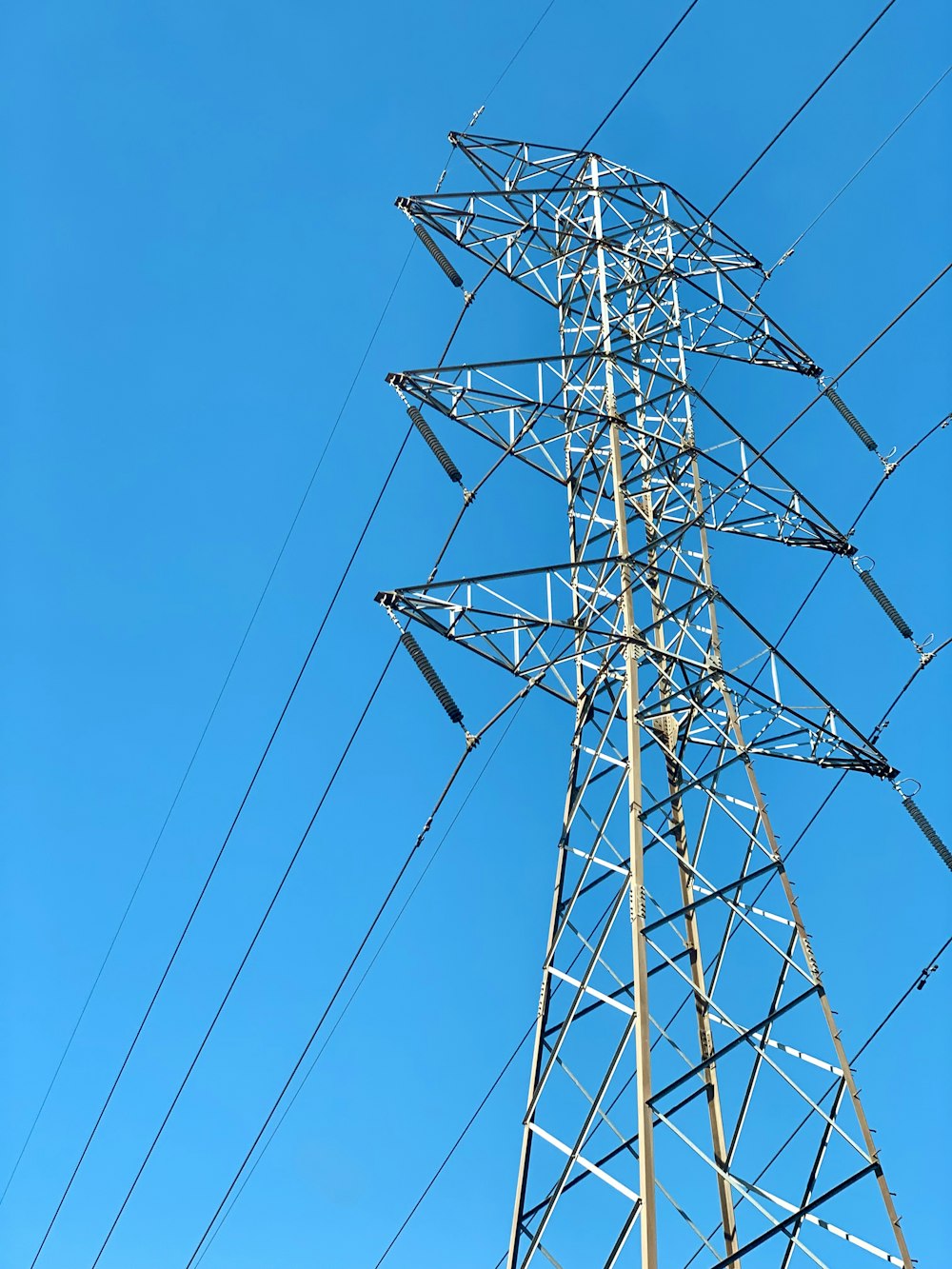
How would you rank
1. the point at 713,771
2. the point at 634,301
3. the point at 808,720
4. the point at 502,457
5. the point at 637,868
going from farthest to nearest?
the point at 634,301 → the point at 502,457 → the point at 808,720 → the point at 713,771 → the point at 637,868

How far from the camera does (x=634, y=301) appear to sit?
16969 mm

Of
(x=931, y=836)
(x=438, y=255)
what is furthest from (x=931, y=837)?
(x=438, y=255)

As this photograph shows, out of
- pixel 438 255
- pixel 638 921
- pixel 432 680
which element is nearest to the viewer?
pixel 638 921

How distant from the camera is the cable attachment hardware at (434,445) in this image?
16156 millimetres

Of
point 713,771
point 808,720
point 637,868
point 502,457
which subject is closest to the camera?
point 637,868

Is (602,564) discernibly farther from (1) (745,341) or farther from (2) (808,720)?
(1) (745,341)

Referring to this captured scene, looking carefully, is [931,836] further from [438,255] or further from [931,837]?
[438,255]

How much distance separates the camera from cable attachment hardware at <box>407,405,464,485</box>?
53.0 feet

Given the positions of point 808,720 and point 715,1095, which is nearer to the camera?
point 715,1095

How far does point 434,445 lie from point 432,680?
3.79 meters

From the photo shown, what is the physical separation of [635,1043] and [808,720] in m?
4.55

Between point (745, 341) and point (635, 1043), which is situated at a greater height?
point (745, 341)

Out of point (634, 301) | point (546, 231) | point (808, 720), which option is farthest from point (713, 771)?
point (546, 231)

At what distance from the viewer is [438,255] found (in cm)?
1834
